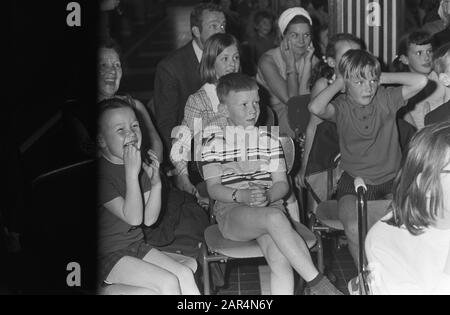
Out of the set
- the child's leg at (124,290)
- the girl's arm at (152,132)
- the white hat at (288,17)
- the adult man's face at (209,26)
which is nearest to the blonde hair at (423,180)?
the child's leg at (124,290)

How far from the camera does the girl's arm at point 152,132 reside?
15.2 ft

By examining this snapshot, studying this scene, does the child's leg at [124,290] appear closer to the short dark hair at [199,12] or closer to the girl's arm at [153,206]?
the girl's arm at [153,206]

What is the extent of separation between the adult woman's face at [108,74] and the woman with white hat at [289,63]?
3.97ft

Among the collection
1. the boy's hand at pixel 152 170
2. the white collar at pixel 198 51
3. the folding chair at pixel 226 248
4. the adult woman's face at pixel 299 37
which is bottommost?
the folding chair at pixel 226 248

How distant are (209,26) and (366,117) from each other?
132cm

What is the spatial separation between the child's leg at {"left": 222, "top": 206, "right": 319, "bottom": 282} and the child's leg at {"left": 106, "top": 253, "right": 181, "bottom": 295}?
488mm

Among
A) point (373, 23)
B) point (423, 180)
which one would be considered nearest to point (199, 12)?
point (373, 23)

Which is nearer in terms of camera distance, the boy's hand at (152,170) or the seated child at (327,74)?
the boy's hand at (152,170)

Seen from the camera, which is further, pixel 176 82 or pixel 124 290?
pixel 176 82

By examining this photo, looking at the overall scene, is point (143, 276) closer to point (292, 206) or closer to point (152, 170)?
point (152, 170)

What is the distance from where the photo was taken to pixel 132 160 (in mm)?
3645

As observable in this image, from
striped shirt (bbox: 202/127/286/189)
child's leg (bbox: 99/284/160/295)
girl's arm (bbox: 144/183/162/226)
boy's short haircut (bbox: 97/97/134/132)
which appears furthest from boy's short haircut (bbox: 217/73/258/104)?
child's leg (bbox: 99/284/160/295)

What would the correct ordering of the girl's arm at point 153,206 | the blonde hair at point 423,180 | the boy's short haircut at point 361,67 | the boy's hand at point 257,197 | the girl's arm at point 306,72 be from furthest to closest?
the girl's arm at point 306,72 < the boy's short haircut at point 361,67 < the boy's hand at point 257,197 < the girl's arm at point 153,206 < the blonde hair at point 423,180
